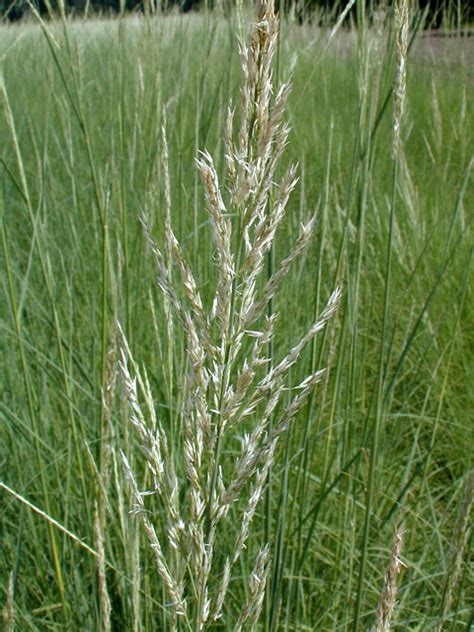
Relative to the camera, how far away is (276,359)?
71.6 inches

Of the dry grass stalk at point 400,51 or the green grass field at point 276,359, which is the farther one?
the green grass field at point 276,359

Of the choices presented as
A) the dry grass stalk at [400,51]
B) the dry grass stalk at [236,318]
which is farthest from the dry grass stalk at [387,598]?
the dry grass stalk at [400,51]

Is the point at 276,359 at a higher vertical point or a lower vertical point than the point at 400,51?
lower

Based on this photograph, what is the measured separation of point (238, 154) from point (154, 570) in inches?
35.5

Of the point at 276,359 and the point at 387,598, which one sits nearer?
the point at 387,598

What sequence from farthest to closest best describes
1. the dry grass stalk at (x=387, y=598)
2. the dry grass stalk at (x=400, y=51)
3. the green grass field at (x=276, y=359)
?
the green grass field at (x=276, y=359), the dry grass stalk at (x=400, y=51), the dry grass stalk at (x=387, y=598)

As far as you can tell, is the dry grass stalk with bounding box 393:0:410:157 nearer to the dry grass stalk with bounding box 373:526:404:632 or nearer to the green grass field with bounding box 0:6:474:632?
the green grass field with bounding box 0:6:474:632

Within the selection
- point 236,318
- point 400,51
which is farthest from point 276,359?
point 236,318

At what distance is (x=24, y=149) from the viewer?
402 cm

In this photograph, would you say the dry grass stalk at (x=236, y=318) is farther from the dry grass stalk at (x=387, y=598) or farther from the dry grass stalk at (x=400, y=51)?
the dry grass stalk at (x=400, y=51)

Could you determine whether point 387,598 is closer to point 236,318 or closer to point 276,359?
point 236,318

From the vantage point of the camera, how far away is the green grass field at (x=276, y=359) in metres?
1.10

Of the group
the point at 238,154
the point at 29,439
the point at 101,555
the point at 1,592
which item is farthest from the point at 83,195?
the point at 238,154

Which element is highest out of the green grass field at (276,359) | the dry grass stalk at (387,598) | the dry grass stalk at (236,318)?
the dry grass stalk at (236,318)
